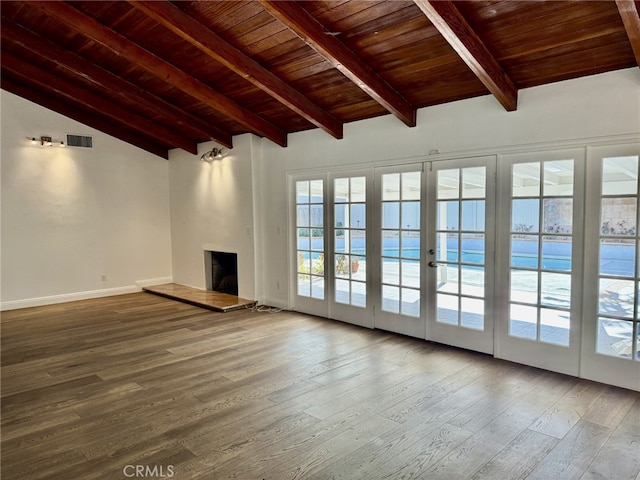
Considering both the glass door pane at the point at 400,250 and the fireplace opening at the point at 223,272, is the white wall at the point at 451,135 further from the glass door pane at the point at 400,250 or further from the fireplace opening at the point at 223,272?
the fireplace opening at the point at 223,272

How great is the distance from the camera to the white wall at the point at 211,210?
6566 mm

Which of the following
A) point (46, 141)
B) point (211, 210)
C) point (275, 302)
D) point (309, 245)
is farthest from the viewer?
point (211, 210)

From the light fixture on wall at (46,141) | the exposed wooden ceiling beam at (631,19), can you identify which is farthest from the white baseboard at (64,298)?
the exposed wooden ceiling beam at (631,19)

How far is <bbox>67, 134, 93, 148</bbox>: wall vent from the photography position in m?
6.92

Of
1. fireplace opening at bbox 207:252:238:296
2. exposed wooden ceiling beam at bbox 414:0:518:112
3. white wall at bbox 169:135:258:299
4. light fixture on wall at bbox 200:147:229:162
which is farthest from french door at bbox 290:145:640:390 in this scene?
fireplace opening at bbox 207:252:238:296

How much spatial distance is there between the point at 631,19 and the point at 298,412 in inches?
137

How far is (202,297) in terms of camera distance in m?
6.90

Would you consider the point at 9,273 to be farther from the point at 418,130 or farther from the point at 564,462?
the point at 564,462

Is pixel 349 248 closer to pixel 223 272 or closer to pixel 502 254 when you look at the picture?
pixel 502 254

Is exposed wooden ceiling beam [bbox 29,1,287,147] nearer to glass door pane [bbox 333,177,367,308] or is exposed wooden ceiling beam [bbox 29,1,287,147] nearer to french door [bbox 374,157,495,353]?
glass door pane [bbox 333,177,367,308]

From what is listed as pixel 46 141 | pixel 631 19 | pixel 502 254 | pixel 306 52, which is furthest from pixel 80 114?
pixel 631 19

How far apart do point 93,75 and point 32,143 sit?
2.21m

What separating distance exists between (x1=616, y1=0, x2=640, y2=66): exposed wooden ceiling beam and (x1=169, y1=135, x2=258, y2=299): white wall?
4786mm

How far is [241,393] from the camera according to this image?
11.1ft
